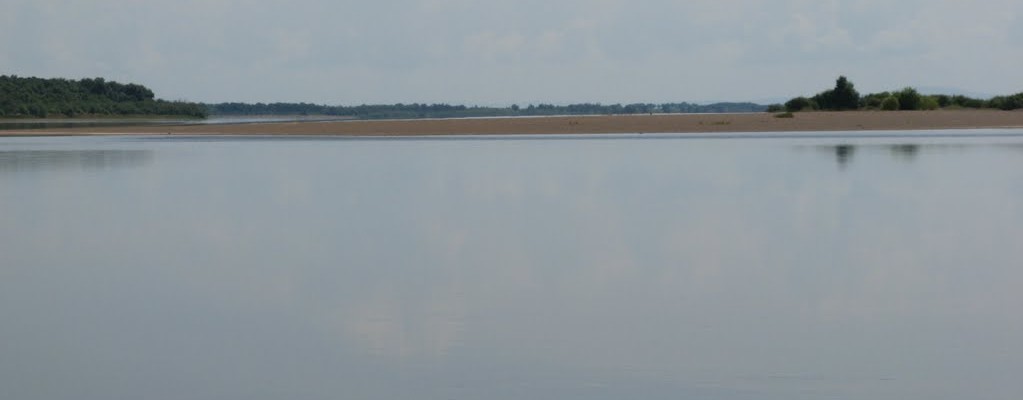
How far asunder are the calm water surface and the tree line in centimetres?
3671

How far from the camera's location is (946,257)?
9.84 m

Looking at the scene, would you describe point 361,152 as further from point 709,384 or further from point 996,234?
point 709,384

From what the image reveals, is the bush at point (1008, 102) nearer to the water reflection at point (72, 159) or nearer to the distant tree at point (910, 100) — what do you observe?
the distant tree at point (910, 100)

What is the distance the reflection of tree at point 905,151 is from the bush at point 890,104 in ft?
80.7

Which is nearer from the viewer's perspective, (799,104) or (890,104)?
(890,104)

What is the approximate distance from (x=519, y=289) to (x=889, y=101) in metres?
47.2

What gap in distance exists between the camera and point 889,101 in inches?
2094

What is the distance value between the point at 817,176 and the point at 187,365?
12.8 meters

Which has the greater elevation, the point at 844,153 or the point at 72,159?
the point at 844,153

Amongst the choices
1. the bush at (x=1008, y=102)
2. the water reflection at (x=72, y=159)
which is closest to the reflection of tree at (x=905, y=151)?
the water reflection at (x=72, y=159)

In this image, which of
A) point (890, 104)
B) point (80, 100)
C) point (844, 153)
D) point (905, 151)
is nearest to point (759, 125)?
point (890, 104)

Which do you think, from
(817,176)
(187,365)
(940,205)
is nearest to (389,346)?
(187,365)

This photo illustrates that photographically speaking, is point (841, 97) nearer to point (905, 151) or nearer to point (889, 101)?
point (889, 101)

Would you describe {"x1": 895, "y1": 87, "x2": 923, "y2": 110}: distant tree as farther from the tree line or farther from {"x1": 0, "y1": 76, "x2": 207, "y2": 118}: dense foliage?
{"x1": 0, "y1": 76, "x2": 207, "y2": 118}: dense foliage
